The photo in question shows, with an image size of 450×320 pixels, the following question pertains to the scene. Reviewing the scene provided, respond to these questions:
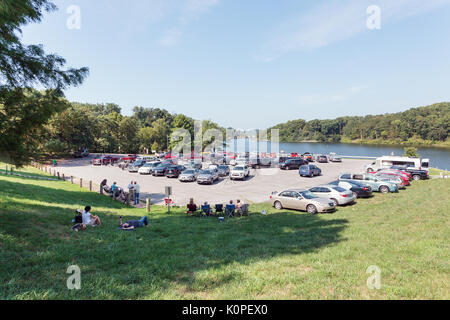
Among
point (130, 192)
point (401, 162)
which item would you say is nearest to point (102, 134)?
point (130, 192)

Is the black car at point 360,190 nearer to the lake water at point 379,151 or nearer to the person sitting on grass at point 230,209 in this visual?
the person sitting on grass at point 230,209

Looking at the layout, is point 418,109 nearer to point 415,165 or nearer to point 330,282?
point 415,165

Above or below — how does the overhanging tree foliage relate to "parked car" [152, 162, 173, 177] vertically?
above

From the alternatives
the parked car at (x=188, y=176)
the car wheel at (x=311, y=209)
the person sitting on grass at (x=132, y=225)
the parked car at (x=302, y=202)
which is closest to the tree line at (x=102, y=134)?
the parked car at (x=188, y=176)

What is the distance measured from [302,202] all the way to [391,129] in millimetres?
150610

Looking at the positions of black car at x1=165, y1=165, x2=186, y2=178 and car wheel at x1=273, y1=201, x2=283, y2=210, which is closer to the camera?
car wheel at x1=273, y1=201, x2=283, y2=210

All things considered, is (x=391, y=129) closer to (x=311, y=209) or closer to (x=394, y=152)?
(x=394, y=152)

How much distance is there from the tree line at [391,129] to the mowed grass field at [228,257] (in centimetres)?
13831

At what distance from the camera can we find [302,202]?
1528 cm

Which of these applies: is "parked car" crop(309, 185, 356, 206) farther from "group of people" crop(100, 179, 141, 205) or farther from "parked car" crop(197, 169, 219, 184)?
"group of people" crop(100, 179, 141, 205)

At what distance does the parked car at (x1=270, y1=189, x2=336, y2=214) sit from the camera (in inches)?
574

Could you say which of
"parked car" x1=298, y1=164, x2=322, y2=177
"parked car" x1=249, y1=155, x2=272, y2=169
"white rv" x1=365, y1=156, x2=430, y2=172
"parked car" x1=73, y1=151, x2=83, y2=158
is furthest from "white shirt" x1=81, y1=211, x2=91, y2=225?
"parked car" x1=73, y1=151, x2=83, y2=158

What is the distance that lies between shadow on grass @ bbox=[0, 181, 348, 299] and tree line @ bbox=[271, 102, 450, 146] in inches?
5501
